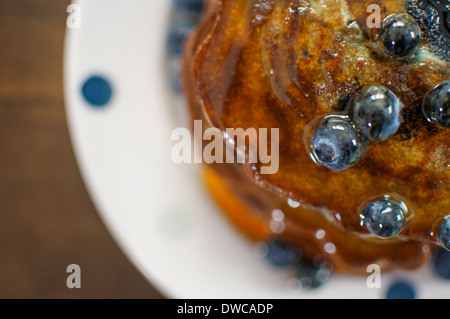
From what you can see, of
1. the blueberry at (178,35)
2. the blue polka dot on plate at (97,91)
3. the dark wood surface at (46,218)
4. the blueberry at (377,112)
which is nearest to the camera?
the blueberry at (377,112)

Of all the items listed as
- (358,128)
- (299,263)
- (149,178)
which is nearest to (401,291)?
(299,263)

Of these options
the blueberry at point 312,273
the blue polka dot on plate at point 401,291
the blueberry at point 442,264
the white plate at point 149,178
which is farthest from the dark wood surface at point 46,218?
the blueberry at point 442,264

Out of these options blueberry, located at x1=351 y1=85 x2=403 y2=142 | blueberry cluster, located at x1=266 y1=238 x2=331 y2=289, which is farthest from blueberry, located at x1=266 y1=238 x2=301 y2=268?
blueberry, located at x1=351 y1=85 x2=403 y2=142

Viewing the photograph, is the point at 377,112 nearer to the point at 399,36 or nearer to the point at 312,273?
the point at 399,36

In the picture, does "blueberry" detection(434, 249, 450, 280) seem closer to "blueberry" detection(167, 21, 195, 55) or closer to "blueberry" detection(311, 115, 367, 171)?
"blueberry" detection(311, 115, 367, 171)

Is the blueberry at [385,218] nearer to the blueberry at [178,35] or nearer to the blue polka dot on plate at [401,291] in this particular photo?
the blue polka dot on plate at [401,291]
